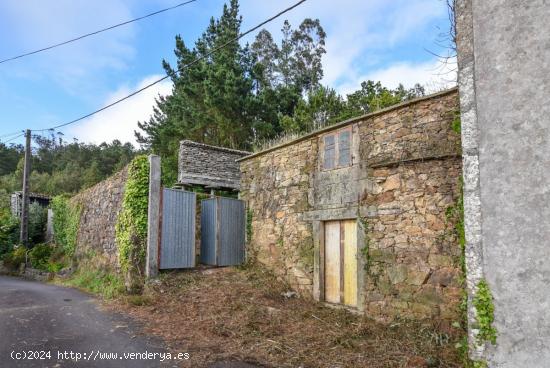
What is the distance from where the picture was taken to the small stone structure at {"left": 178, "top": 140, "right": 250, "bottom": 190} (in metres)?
12.0

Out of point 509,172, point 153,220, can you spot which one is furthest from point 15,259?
point 509,172

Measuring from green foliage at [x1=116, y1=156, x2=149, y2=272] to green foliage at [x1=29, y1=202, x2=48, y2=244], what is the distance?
13.4 meters

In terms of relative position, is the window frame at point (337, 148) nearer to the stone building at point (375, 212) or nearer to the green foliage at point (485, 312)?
the stone building at point (375, 212)

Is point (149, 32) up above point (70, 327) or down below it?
above

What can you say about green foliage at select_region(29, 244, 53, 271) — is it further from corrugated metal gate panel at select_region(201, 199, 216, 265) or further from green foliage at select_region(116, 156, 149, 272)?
corrugated metal gate panel at select_region(201, 199, 216, 265)

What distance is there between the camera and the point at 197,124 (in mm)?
20047

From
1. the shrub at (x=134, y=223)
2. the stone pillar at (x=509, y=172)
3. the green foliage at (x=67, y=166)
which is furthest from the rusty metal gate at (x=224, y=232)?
the green foliage at (x=67, y=166)

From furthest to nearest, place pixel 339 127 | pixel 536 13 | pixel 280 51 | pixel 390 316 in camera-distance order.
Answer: pixel 280 51
pixel 339 127
pixel 390 316
pixel 536 13

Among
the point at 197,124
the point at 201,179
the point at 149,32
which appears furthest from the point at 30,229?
the point at 149,32

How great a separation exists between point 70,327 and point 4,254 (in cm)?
1407

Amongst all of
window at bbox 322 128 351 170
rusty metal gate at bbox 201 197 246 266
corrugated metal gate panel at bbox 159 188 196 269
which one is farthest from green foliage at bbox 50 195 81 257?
window at bbox 322 128 351 170

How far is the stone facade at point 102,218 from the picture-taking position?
979cm

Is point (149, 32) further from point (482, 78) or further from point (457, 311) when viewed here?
point (457, 311)

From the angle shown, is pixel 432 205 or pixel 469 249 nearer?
pixel 469 249
